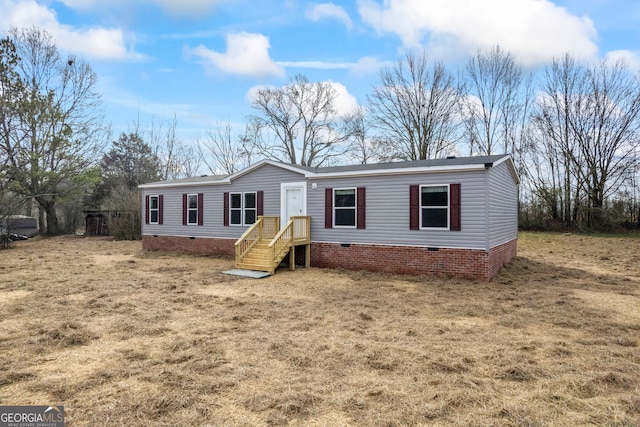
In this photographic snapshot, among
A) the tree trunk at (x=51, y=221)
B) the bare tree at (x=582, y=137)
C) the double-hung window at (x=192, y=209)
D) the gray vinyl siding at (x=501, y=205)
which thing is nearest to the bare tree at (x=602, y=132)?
the bare tree at (x=582, y=137)

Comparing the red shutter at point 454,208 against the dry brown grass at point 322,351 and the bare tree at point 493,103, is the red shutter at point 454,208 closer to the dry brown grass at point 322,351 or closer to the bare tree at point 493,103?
the dry brown grass at point 322,351

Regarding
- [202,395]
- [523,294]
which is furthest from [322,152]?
[202,395]

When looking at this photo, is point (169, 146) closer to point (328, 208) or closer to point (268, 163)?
point (268, 163)

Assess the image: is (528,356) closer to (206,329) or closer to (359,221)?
(206,329)

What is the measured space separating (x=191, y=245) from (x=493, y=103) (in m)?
22.5

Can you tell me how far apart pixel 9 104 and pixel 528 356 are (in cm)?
2263

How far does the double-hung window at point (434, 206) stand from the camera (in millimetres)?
9812

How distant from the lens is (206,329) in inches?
215

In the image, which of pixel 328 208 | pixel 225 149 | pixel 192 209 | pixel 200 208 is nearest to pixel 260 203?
pixel 328 208

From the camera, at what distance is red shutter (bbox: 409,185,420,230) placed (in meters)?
10.1

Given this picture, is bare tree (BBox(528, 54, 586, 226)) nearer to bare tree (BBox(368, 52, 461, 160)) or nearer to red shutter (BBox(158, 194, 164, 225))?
bare tree (BBox(368, 52, 461, 160))

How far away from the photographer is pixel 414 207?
10148 millimetres

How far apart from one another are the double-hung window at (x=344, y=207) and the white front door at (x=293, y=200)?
44.4 inches

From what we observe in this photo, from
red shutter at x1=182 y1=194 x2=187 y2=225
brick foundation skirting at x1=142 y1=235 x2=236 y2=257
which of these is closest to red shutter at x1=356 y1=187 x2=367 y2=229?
brick foundation skirting at x1=142 y1=235 x2=236 y2=257
